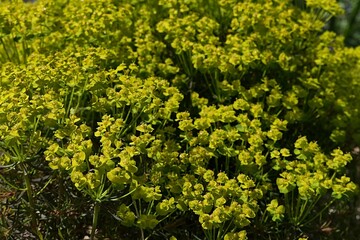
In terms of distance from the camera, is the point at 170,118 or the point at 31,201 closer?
the point at 31,201

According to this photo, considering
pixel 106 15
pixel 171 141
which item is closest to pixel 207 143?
pixel 171 141

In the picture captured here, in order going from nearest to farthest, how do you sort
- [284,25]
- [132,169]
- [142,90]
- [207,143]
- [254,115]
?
[132,169] → [142,90] → [207,143] → [254,115] → [284,25]

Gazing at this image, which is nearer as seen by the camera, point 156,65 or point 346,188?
point 346,188

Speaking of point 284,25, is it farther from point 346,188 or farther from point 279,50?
point 346,188

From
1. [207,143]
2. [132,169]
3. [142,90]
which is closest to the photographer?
[132,169]

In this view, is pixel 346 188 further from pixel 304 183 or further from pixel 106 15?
pixel 106 15

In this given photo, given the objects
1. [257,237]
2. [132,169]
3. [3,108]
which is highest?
[3,108]

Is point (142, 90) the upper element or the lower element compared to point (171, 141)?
upper

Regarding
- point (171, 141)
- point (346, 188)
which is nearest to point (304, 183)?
point (346, 188)
